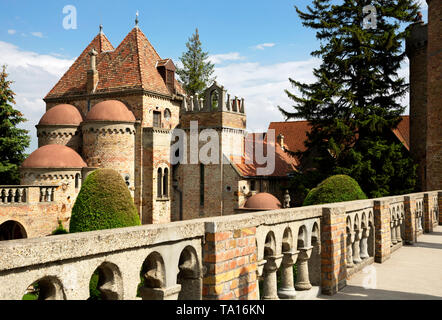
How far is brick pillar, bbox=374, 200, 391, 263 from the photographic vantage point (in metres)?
9.20

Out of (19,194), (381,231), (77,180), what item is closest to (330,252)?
(381,231)

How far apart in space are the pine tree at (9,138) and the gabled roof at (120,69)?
394 cm

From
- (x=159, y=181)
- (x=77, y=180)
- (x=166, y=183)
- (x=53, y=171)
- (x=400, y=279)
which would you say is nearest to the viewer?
(x=400, y=279)

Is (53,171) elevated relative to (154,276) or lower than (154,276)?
elevated

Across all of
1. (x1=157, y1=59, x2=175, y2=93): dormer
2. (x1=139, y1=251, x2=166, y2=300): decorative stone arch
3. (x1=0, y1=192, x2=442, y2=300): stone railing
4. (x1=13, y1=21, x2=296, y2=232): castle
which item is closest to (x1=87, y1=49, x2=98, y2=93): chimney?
(x1=13, y1=21, x2=296, y2=232): castle

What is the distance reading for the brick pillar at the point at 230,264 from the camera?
14.0 ft

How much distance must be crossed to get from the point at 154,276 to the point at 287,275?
9.01ft

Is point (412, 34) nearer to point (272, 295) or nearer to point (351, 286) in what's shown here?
point (351, 286)

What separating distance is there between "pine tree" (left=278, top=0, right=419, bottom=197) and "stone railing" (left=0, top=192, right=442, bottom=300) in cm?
2229

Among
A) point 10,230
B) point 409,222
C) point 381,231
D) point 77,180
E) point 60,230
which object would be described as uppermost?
point 77,180

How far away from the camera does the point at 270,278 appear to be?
18.1 feet

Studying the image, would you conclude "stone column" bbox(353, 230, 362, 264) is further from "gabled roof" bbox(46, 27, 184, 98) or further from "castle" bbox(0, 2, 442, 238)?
"gabled roof" bbox(46, 27, 184, 98)

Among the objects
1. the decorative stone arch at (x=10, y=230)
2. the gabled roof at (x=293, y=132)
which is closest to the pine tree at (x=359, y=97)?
the gabled roof at (x=293, y=132)

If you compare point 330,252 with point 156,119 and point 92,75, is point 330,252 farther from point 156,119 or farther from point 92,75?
point 92,75
